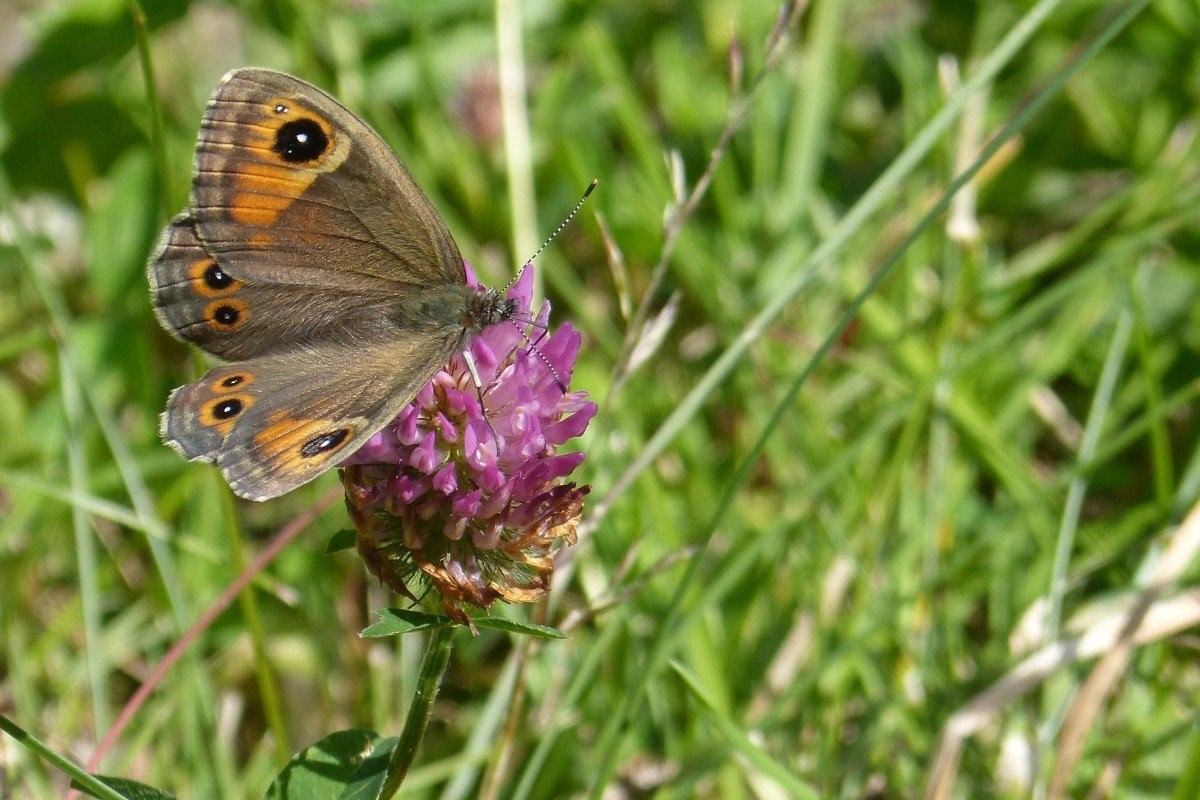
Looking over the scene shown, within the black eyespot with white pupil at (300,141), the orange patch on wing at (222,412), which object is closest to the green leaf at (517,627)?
the orange patch on wing at (222,412)

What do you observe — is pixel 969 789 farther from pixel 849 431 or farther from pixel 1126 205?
pixel 1126 205

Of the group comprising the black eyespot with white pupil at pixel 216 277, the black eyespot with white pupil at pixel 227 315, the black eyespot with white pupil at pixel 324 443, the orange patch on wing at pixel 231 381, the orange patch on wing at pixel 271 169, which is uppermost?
the orange patch on wing at pixel 271 169

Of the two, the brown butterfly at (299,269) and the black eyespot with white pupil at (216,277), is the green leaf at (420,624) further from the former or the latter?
the black eyespot with white pupil at (216,277)

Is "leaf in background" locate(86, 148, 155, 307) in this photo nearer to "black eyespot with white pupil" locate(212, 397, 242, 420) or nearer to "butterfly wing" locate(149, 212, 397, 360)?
"butterfly wing" locate(149, 212, 397, 360)

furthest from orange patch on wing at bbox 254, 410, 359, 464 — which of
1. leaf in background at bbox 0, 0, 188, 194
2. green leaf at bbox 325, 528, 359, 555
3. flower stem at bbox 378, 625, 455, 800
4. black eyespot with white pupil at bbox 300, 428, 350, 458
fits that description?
leaf in background at bbox 0, 0, 188, 194

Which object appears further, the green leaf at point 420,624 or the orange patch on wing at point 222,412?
the orange patch on wing at point 222,412

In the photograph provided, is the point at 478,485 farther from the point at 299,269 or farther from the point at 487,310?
the point at 299,269
